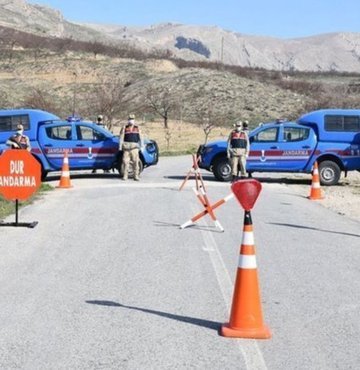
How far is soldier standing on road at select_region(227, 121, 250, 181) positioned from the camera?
69.9ft

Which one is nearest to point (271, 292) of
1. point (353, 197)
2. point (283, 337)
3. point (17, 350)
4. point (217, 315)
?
point (217, 315)

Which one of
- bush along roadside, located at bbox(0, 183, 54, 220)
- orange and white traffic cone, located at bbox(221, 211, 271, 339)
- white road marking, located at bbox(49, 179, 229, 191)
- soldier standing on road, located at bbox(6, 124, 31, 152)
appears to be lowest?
white road marking, located at bbox(49, 179, 229, 191)

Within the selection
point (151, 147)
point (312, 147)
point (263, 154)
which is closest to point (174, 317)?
point (263, 154)

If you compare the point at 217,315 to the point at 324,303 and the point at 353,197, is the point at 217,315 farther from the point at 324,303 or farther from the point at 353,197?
the point at 353,197

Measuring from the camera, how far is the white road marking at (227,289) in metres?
5.58

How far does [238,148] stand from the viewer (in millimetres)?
21312

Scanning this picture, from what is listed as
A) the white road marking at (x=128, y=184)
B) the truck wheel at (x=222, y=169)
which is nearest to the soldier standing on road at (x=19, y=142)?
the white road marking at (x=128, y=184)

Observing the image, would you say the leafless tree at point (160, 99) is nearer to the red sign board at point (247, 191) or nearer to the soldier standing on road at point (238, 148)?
the soldier standing on road at point (238, 148)

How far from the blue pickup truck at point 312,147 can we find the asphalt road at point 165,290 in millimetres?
7662

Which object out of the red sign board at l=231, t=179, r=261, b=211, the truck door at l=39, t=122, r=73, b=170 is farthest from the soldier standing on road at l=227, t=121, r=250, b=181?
the red sign board at l=231, t=179, r=261, b=211

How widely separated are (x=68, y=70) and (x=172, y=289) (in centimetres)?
8558

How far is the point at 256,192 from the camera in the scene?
6.64 metres

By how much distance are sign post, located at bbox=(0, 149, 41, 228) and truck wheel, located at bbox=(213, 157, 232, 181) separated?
1101cm

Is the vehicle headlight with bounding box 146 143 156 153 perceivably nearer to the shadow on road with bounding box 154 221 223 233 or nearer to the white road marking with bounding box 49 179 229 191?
the white road marking with bounding box 49 179 229 191
